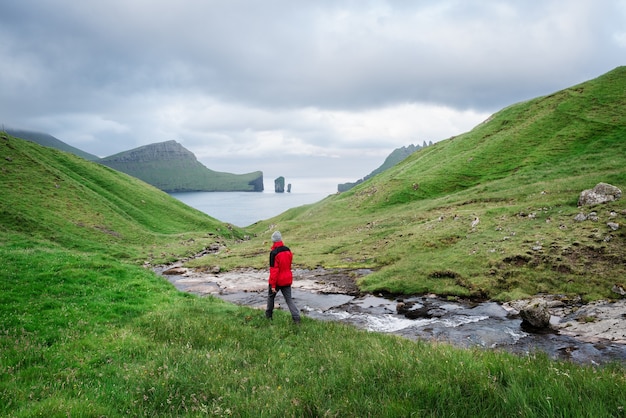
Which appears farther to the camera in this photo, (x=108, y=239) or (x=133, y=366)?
(x=108, y=239)

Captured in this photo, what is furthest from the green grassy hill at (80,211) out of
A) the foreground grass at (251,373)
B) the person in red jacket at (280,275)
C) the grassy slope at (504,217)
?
the person in red jacket at (280,275)

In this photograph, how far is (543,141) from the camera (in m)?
77.9

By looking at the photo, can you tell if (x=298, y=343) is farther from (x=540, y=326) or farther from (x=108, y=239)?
(x=108, y=239)

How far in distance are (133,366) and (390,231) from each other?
44.1m

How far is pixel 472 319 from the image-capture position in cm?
2044

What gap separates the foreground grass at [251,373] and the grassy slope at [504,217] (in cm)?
1868

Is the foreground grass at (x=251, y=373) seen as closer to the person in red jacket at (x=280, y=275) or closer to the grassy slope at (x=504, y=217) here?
the person in red jacket at (x=280, y=275)

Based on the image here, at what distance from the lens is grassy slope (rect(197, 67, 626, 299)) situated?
997 inches

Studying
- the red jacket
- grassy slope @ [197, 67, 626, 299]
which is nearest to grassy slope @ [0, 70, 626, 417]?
the red jacket

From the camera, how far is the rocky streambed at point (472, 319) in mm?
15352

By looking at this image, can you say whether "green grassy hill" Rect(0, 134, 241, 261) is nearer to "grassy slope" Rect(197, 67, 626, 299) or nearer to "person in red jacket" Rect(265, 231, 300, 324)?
"grassy slope" Rect(197, 67, 626, 299)

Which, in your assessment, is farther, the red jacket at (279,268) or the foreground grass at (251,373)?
the red jacket at (279,268)

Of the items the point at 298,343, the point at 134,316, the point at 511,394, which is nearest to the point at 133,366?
the point at 298,343

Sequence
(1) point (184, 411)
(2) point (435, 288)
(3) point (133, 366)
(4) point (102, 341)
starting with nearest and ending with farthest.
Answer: (1) point (184, 411), (3) point (133, 366), (4) point (102, 341), (2) point (435, 288)
